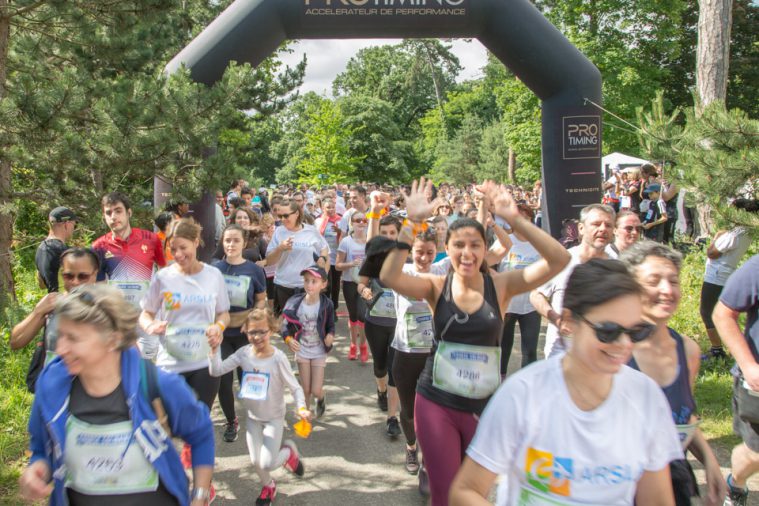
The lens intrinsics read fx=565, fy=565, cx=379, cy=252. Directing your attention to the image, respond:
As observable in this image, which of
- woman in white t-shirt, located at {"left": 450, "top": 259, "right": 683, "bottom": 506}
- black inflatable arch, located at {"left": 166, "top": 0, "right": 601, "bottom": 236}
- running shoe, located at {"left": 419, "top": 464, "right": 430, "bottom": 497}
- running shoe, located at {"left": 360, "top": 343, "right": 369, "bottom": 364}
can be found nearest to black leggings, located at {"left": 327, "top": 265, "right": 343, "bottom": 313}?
running shoe, located at {"left": 360, "top": 343, "right": 369, "bottom": 364}

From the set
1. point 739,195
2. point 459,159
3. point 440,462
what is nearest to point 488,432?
point 440,462

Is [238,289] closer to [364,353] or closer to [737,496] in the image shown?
[364,353]

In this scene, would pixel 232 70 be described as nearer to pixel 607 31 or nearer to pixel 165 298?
pixel 165 298

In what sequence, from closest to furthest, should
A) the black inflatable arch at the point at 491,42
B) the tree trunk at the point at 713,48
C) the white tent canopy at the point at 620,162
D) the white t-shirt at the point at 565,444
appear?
the white t-shirt at the point at 565,444 → the black inflatable arch at the point at 491,42 → the tree trunk at the point at 713,48 → the white tent canopy at the point at 620,162

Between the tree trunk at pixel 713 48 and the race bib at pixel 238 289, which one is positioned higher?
the tree trunk at pixel 713 48

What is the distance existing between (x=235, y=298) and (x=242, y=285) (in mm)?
139

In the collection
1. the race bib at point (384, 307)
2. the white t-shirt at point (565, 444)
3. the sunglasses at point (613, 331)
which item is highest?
the sunglasses at point (613, 331)

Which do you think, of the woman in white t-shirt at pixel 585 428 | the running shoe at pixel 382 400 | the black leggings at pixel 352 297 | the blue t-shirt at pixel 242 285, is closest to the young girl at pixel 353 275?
the black leggings at pixel 352 297

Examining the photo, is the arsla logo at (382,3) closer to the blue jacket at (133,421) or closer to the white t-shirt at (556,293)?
the white t-shirt at (556,293)

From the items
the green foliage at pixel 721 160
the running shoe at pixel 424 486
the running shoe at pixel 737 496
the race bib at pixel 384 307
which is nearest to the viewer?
the running shoe at pixel 737 496

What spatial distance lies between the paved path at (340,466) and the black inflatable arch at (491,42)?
5.31m

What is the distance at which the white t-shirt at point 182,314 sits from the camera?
13.4 ft

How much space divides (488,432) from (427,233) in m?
3.02

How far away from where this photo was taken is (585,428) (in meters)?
1.78
